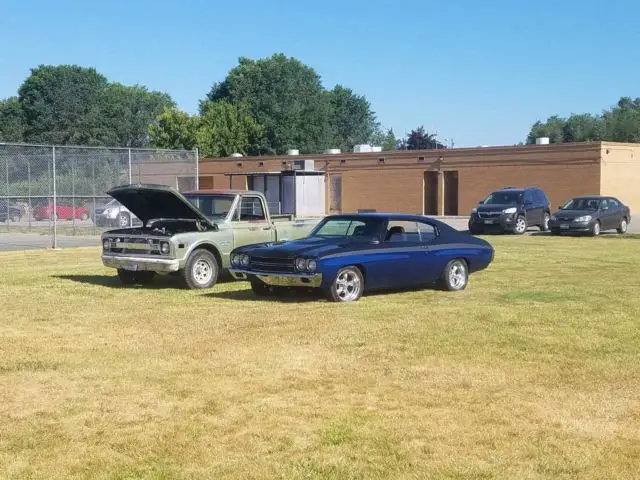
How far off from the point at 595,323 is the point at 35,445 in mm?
6749

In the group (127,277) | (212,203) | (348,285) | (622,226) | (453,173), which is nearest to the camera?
(348,285)

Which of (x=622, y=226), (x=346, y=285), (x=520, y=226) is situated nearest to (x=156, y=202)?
(x=346, y=285)

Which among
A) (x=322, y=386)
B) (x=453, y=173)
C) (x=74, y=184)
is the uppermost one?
(x=453, y=173)

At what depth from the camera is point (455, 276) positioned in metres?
13.3

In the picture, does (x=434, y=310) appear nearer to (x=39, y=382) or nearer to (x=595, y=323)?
(x=595, y=323)

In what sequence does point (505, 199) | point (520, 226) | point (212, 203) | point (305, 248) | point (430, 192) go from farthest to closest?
1. point (430, 192)
2. point (505, 199)
3. point (520, 226)
4. point (212, 203)
5. point (305, 248)

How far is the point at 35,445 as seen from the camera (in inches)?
222

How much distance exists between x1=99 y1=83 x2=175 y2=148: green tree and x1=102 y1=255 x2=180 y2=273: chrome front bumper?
82732mm

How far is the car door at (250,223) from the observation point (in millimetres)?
14297

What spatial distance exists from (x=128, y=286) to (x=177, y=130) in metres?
72.2

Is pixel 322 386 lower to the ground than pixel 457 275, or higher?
lower

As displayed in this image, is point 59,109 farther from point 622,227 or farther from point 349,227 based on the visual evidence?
point 349,227

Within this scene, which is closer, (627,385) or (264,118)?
(627,385)

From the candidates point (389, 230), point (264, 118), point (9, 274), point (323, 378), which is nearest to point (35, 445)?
point (323, 378)
